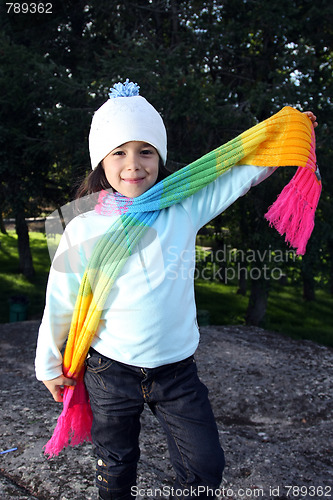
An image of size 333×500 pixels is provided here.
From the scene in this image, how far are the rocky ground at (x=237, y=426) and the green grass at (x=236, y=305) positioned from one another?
99.0 inches

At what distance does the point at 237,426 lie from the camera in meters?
3.11

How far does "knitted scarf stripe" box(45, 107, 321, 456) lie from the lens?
5.46 feet

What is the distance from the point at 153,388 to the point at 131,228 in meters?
0.59

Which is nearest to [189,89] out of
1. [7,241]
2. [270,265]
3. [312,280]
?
[270,265]

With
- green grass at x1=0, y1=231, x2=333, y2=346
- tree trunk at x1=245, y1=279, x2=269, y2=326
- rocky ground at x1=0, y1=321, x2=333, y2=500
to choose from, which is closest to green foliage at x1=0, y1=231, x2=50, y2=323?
green grass at x1=0, y1=231, x2=333, y2=346

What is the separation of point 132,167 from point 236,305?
7015 millimetres

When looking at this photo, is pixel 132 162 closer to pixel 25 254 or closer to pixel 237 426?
pixel 237 426

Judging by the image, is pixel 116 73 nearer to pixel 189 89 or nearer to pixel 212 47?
pixel 189 89

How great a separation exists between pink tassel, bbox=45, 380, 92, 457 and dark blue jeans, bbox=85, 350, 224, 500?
0.46 ft

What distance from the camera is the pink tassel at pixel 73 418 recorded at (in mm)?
1820

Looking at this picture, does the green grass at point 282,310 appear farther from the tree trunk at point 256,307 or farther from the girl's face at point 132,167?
the girl's face at point 132,167

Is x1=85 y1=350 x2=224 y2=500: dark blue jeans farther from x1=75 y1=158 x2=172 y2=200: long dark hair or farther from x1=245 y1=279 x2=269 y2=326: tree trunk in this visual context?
x1=245 y1=279 x2=269 y2=326: tree trunk

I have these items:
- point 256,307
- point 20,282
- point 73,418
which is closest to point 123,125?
point 73,418

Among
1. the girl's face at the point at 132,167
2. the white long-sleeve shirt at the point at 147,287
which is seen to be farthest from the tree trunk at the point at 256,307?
the girl's face at the point at 132,167
